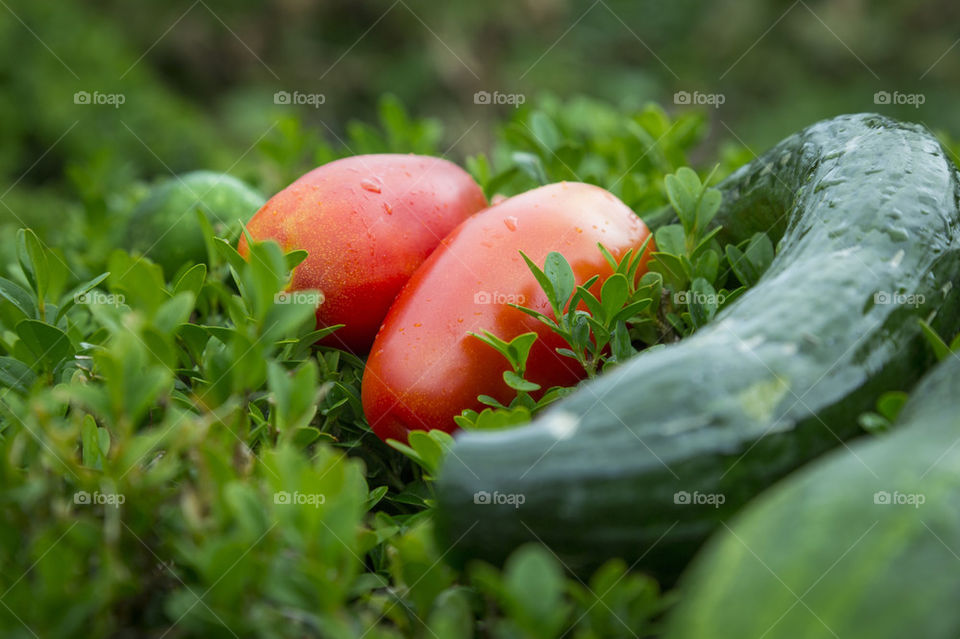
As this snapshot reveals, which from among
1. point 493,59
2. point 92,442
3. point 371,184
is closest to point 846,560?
point 92,442

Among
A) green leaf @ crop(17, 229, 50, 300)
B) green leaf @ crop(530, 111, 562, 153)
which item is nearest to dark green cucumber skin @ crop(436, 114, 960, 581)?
green leaf @ crop(17, 229, 50, 300)

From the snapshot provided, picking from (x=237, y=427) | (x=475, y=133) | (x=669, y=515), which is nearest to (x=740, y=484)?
(x=669, y=515)

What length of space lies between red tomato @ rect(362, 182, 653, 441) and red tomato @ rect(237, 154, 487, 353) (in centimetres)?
7

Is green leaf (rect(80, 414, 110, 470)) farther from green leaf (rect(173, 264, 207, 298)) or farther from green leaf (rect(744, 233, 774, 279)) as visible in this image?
green leaf (rect(744, 233, 774, 279))

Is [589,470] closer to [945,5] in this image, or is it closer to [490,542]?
[490,542]

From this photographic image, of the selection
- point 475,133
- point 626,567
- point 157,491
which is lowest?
point 475,133

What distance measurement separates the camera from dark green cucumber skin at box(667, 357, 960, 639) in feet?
2.31

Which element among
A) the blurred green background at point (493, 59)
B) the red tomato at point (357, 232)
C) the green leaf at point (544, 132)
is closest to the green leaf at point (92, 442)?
the red tomato at point (357, 232)

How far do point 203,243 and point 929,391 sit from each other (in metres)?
1.28

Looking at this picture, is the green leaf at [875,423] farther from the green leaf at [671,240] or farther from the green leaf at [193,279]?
the green leaf at [193,279]

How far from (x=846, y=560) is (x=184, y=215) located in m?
1.37

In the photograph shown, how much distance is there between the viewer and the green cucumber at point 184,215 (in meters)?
1.67

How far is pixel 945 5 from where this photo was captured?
6676 millimetres

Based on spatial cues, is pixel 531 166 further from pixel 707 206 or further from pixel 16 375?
pixel 16 375
